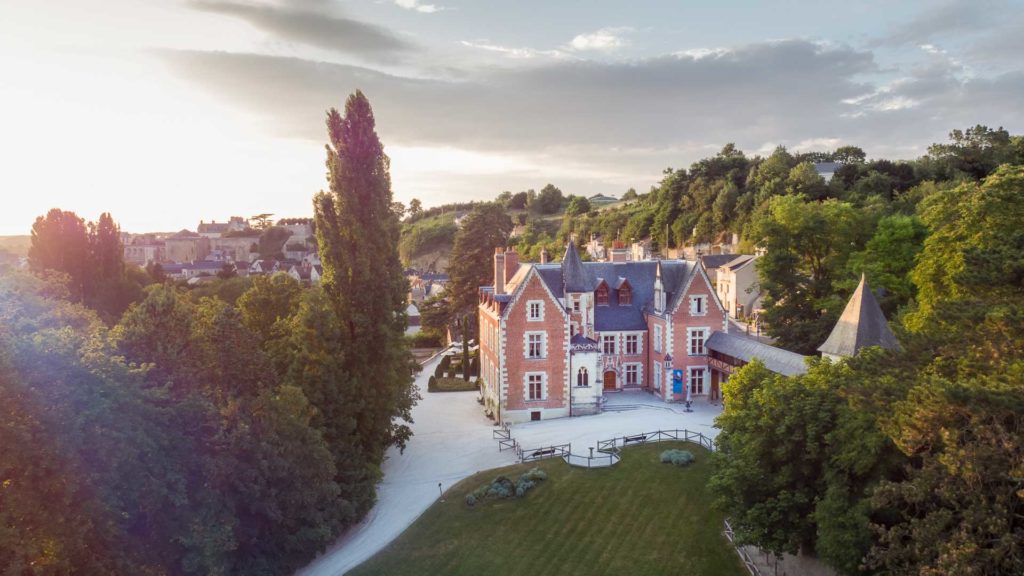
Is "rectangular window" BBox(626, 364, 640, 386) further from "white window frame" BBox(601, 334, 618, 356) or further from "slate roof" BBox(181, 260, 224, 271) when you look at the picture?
"slate roof" BBox(181, 260, 224, 271)

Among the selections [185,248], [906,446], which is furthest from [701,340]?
[185,248]

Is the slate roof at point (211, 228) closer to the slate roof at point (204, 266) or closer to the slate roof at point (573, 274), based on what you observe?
the slate roof at point (204, 266)

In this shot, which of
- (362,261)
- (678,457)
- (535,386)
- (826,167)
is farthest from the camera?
(826,167)

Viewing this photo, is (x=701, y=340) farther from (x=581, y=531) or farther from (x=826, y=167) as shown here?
(x=826, y=167)

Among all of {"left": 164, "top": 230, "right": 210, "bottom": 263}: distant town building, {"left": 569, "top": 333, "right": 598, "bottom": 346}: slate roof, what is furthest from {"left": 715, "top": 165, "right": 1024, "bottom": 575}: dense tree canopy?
{"left": 164, "top": 230, "right": 210, "bottom": 263}: distant town building

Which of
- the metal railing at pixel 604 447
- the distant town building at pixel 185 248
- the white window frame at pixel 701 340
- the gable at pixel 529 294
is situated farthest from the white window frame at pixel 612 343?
the distant town building at pixel 185 248
